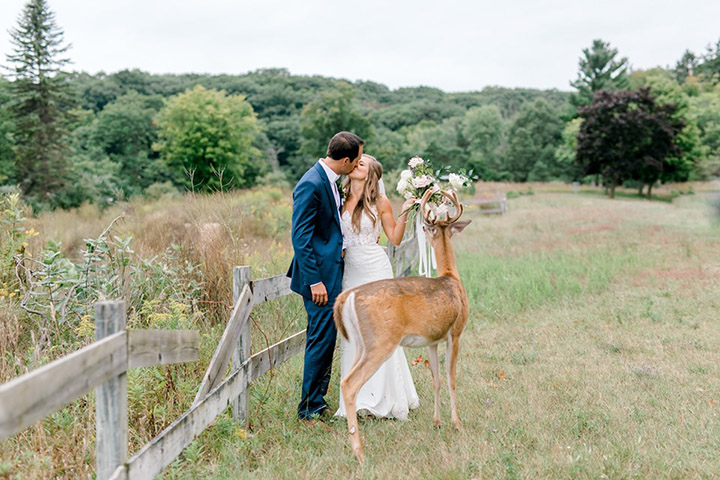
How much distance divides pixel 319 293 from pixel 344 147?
3.86 ft

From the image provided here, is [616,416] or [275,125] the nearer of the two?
[616,416]

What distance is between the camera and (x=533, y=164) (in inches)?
2736

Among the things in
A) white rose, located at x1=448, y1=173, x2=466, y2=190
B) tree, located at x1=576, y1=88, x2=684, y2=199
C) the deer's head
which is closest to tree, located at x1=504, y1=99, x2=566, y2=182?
tree, located at x1=576, y1=88, x2=684, y2=199

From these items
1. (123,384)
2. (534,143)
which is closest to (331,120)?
(534,143)

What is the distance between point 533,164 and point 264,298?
68.8 m

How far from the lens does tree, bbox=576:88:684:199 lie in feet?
143

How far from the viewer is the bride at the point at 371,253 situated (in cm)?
493

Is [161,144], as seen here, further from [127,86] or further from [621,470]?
[621,470]

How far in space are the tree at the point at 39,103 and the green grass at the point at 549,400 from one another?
85.4 feet

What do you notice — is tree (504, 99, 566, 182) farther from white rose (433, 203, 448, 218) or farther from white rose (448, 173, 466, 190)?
white rose (433, 203, 448, 218)

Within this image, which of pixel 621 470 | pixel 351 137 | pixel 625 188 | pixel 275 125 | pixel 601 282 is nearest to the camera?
pixel 621 470

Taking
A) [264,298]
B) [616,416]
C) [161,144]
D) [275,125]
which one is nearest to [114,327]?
[264,298]

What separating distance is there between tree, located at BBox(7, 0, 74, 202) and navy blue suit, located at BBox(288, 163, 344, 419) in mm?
28551

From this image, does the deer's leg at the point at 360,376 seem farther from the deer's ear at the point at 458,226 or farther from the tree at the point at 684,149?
the tree at the point at 684,149
